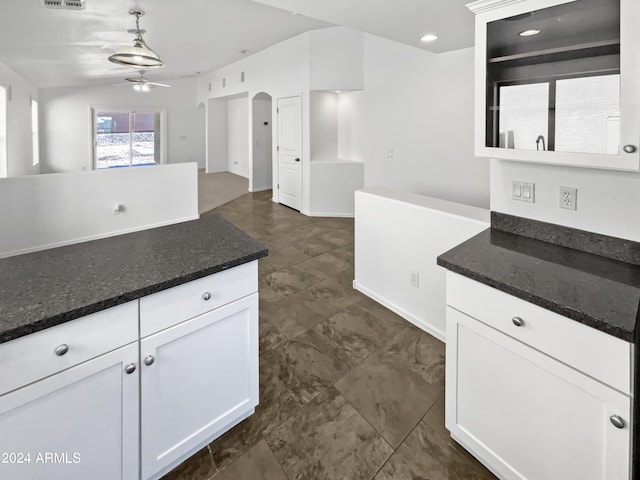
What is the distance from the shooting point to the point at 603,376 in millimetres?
1117

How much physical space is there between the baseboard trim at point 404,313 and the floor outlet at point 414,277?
10.1 inches

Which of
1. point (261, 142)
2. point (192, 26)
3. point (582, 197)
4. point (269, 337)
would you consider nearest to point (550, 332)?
point (582, 197)

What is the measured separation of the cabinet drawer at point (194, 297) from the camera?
1363mm

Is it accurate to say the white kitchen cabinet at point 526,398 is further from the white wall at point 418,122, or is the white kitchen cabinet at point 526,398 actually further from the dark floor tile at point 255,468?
the white wall at point 418,122

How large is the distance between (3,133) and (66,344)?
20.9 feet

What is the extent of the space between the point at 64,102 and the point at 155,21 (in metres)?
7.58

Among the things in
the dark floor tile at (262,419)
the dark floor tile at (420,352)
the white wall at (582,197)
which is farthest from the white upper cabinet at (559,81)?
the dark floor tile at (262,419)

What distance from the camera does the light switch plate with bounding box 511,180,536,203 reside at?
1.89 metres

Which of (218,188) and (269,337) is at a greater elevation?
(218,188)

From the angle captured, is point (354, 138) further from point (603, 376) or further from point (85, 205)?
point (603, 376)

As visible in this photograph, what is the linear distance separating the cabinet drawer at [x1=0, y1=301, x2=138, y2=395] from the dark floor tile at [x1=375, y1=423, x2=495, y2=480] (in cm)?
122

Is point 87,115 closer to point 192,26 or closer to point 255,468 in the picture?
point 192,26

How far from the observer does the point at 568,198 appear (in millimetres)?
1752

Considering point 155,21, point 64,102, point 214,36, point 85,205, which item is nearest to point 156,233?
point 85,205
